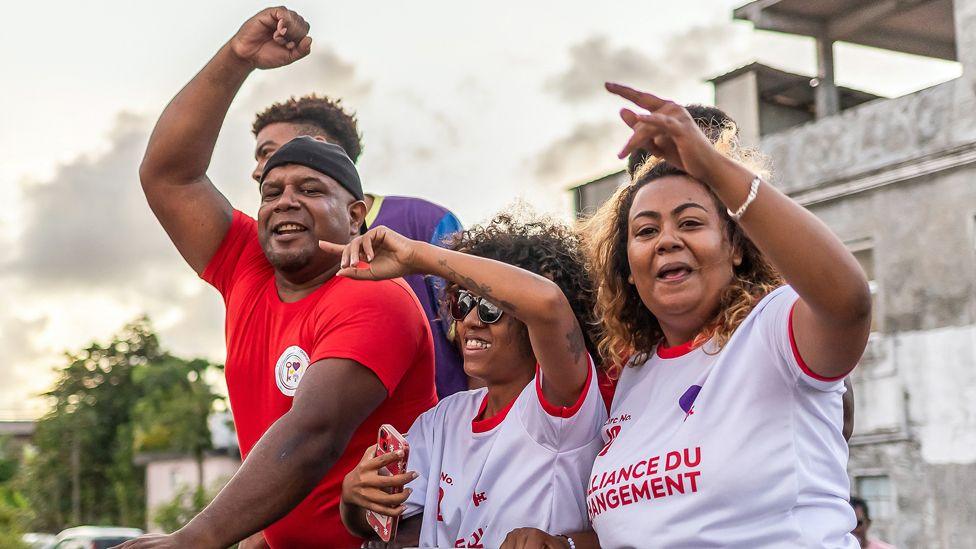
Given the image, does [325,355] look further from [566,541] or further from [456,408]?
[566,541]

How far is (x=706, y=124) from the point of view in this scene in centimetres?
372

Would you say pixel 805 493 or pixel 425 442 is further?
pixel 425 442

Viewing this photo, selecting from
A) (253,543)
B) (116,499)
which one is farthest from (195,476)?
(253,543)

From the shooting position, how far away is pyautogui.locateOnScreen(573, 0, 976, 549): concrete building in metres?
14.9

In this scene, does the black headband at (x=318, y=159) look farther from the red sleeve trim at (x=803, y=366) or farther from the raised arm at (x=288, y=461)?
the red sleeve trim at (x=803, y=366)

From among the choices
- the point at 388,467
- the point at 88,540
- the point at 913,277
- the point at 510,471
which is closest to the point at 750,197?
the point at 510,471

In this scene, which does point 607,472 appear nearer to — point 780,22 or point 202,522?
point 202,522

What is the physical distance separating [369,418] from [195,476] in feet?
119

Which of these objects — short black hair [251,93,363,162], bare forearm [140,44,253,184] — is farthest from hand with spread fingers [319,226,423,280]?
short black hair [251,93,363,162]

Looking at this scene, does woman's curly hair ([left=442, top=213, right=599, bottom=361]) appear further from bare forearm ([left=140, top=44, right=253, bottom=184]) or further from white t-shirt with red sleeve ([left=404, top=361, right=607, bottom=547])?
bare forearm ([left=140, top=44, right=253, bottom=184])

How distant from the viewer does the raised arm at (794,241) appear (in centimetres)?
241

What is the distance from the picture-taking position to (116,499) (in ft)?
143

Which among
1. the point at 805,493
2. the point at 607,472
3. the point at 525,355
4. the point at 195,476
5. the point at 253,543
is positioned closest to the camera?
the point at 805,493

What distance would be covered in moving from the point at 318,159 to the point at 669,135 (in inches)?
58.5
